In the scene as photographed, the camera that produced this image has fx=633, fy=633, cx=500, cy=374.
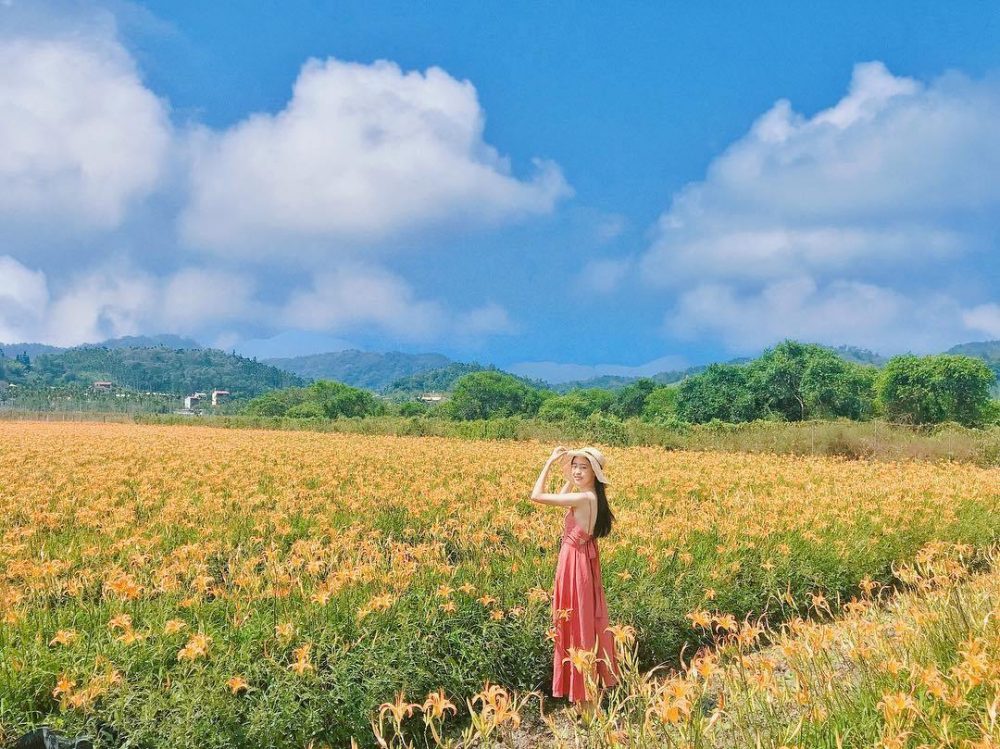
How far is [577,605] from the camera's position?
4.37 metres

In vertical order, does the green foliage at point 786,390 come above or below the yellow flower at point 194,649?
above

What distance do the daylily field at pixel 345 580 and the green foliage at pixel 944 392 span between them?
50.8m

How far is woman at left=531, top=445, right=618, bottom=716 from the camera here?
438 cm

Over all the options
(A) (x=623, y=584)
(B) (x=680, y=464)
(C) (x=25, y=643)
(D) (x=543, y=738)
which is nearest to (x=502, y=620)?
(D) (x=543, y=738)

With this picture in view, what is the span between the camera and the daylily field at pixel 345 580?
3674 millimetres

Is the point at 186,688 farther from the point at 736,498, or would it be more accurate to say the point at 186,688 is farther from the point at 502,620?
the point at 736,498

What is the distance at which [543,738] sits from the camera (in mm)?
4496

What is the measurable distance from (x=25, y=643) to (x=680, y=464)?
12327 millimetres

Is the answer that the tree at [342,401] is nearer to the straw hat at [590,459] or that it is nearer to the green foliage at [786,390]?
the green foliage at [786,390]

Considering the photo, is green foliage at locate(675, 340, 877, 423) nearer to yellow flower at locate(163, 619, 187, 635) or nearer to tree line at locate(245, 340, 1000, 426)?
tree line at locate(245, 340, 1000, 426)

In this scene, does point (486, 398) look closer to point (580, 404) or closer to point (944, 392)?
point (580, 404)

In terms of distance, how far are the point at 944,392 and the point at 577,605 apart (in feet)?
199

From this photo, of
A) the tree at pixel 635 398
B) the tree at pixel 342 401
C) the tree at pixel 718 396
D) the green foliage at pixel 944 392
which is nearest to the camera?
the green foliage at pixel 944 392

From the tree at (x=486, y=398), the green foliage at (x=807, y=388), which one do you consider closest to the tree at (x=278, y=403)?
the tree at (x=486, y=398)
